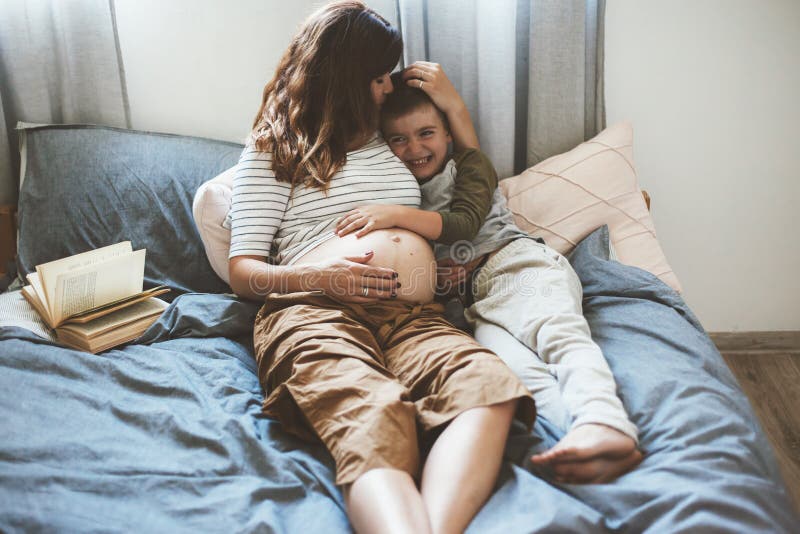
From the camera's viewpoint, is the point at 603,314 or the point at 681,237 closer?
the point at 603,314

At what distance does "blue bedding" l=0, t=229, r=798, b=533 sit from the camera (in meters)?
0.85

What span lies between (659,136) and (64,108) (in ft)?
6.04

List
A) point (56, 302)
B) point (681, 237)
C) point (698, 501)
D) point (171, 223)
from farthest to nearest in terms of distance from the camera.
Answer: point (681, 237)
point (171, 223)
point (56, 302)
point (698, 501)

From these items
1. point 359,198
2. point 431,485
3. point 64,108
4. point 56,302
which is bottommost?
point 431,485

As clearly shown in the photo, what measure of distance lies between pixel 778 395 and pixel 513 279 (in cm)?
102

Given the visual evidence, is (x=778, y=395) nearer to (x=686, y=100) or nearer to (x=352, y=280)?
(x=686, y=100)

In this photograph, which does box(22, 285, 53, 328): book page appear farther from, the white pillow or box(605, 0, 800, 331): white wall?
box(605, 0, 800, 331): white wall

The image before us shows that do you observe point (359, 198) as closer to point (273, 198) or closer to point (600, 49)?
point (273, 198)

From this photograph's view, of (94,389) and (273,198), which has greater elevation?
(273,198)

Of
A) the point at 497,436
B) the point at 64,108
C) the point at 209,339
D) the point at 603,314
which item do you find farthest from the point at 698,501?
the point at 64,108

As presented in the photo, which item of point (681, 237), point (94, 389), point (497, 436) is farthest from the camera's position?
point (681, 237)

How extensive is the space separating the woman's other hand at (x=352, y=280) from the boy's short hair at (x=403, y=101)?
1.47 ft

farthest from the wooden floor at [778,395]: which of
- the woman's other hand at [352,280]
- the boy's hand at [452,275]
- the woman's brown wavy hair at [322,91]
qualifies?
the woman's brown wavy hair at [322,91]

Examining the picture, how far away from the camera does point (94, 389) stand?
3.77 ft
